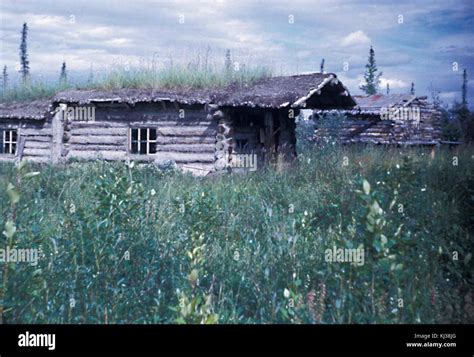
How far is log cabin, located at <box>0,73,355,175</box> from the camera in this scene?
982 centimetres

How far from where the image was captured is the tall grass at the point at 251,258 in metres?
2.92

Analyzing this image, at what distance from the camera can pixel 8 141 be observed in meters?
10.9

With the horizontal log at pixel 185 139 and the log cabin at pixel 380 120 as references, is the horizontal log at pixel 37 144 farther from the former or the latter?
the log cabin at pixel 380 120

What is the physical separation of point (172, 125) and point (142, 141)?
0.70 metres

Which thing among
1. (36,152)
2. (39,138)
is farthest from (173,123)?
(36,152)

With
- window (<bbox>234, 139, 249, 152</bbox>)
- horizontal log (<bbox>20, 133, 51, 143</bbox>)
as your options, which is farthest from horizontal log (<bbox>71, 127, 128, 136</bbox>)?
window (<bbox>234, 139, 249, 152</bbox>)

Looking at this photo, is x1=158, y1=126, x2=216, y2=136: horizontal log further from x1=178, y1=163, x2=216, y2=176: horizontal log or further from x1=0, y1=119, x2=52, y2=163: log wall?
x1=0, y1=119, x2=52, y2=163: log wall

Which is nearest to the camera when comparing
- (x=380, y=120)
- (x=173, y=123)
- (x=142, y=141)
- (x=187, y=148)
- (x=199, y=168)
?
(x=199, y=168)

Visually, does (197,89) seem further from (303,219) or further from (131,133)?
(303,219)

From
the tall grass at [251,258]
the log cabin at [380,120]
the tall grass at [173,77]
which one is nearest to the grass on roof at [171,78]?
the tall grass at [173,77]

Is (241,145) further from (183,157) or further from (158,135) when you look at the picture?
(158,135)

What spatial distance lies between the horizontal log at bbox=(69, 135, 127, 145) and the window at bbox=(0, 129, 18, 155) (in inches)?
46.4
